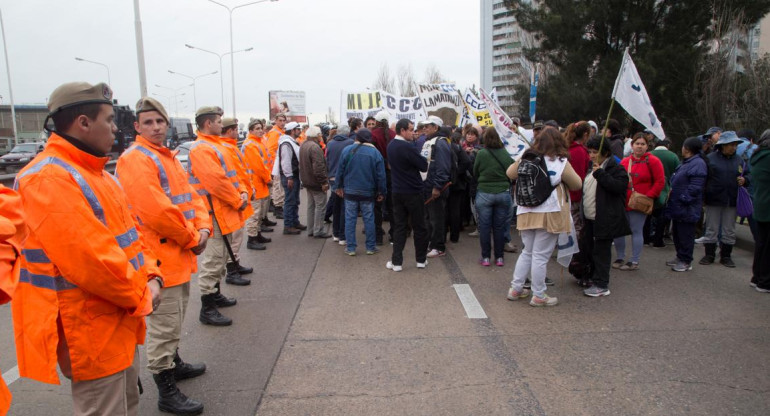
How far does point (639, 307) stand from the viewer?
532cm

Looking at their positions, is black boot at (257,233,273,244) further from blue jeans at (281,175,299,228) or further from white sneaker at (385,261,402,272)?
white sneaker at (385,261,402,272)

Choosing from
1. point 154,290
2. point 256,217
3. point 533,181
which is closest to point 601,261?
point 533,181

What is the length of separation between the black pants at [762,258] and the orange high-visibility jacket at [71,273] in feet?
21.2

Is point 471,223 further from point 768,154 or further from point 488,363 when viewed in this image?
point 488,363

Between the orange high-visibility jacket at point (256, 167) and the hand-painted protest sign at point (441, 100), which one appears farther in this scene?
the hand-painted protest sign at point (441, 100)

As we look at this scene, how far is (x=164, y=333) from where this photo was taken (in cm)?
343

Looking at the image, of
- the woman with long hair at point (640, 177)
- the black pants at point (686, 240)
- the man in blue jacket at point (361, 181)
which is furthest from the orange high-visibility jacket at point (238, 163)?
the black pants at point (686, 240)

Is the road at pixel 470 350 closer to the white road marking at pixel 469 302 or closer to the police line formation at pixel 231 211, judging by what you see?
the white road marking at pixel 469 302

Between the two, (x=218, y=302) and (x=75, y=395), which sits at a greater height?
(x=75, y=395)

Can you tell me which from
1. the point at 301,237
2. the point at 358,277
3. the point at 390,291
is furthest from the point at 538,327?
the point at 301,237

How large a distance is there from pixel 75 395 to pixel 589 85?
1784cm

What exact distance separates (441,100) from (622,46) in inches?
364

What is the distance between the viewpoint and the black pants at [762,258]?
18.8 ft

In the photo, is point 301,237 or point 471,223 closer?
point 301,237
